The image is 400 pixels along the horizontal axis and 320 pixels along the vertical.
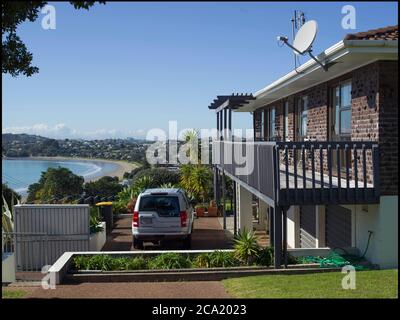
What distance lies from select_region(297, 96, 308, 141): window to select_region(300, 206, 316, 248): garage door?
7.28 ft

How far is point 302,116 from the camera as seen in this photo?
16.6m

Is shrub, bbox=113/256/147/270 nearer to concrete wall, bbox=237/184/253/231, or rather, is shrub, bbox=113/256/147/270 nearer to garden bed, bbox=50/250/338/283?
garden bed, bbox=50/250/338/283

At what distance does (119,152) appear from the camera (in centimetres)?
10700

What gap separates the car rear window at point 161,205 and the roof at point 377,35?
21.8ft

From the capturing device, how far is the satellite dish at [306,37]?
437 inches

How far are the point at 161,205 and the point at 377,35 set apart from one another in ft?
23.2

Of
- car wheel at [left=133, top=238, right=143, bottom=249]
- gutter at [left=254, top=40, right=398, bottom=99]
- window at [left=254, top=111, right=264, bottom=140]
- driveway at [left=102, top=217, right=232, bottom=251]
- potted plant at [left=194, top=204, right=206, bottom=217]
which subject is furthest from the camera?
potted plant at [left=194, top=204, right=206, bottom=217]

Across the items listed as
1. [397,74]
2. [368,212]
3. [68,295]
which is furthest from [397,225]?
[68,295]

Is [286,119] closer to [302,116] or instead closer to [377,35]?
[302,116]

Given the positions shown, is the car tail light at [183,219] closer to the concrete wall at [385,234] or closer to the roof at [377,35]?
the concrete wall at [385,234]

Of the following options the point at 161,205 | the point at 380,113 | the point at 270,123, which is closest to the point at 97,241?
the point at 161,205

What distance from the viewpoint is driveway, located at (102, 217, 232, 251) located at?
51.9ft

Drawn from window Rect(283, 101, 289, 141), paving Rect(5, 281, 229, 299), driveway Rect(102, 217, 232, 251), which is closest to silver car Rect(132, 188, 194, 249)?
driveway Rect(102, 217, 232, 251)
